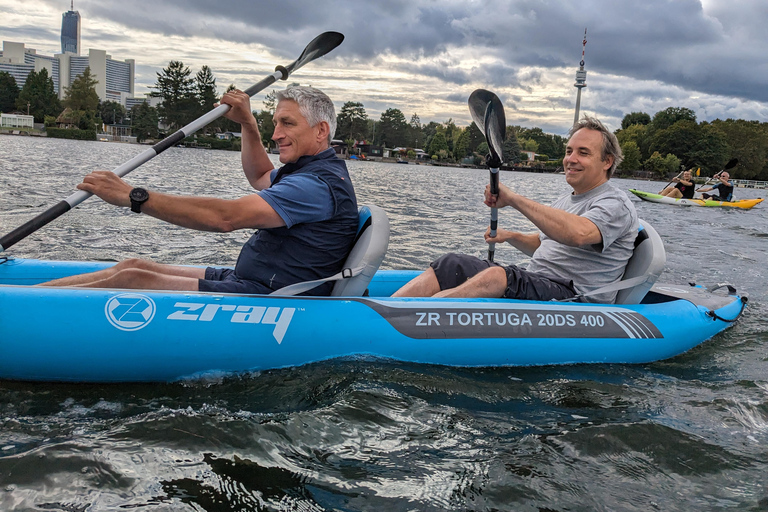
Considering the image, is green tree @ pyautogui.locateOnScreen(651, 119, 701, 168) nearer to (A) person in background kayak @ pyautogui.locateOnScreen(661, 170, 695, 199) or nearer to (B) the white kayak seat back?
(A) person in background kayak @ pyautogui.locateOnScreen(661, 170, 695, 199)

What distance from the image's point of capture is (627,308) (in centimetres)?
425

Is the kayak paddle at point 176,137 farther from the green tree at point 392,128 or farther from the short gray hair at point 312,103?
the green tree at point 392,128

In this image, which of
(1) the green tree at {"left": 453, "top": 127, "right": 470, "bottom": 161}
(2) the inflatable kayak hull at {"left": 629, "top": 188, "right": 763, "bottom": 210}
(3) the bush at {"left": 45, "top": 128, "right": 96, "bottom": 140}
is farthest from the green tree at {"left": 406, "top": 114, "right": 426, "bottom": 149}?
(2) the inflatable kayak hull at {"left": 629, "top": 188, "right": 763, "bottom": 210}

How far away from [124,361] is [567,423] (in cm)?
244

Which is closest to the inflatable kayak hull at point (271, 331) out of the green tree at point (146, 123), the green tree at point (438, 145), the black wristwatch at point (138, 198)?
the black wristwatch at point (138, 198)

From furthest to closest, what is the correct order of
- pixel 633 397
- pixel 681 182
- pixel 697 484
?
pixel 681 182
pixel 633 397
pixel 697 484

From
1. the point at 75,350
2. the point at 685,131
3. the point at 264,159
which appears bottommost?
the point at 75,350

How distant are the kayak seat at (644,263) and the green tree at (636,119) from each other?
118 m

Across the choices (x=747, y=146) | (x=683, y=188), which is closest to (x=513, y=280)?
(x=683, y=188)

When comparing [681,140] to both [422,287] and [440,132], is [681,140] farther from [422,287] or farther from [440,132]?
[422,287]

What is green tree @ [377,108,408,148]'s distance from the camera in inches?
5379

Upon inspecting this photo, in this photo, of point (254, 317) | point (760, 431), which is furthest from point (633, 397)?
point (254, 317)

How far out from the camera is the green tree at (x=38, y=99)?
9731cm

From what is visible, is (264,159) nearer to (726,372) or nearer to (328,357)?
(328,357)
